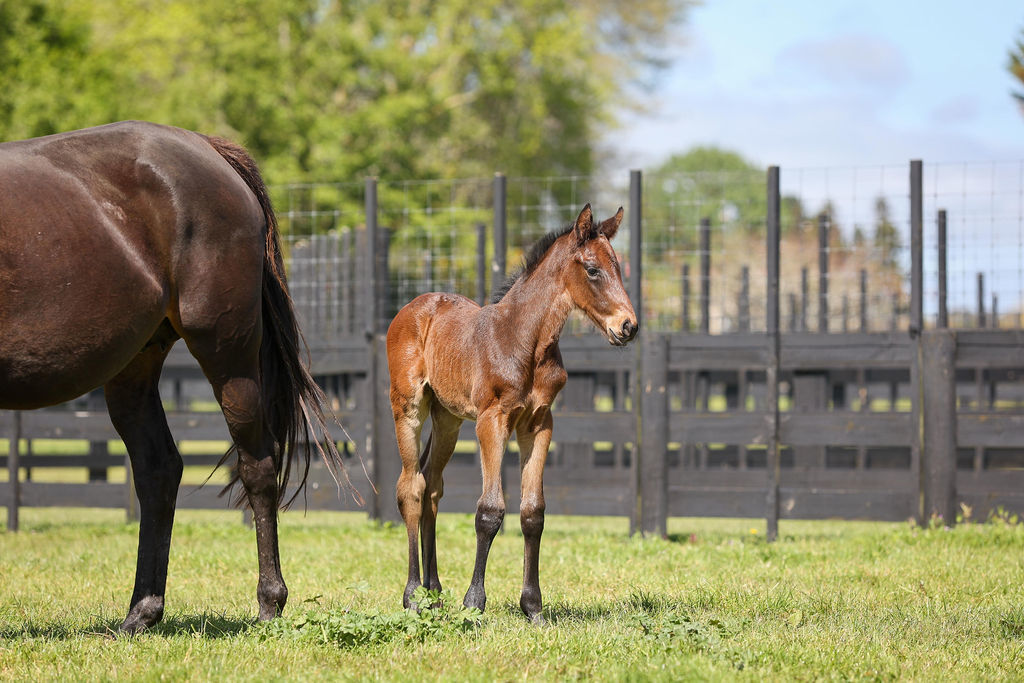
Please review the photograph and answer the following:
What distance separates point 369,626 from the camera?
4941 mm

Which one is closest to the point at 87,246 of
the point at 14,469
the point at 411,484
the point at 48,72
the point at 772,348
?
the point at 411,484

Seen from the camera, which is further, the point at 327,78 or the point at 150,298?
the point at 327,78

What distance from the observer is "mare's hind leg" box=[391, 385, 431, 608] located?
6031 millimetres

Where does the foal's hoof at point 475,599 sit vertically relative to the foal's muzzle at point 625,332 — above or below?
below

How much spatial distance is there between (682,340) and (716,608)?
483 centimetres

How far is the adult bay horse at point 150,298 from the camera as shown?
4723 millimetres

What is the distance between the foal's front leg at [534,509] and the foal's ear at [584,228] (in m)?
0.90

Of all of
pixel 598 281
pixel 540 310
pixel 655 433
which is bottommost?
pixel 655 433

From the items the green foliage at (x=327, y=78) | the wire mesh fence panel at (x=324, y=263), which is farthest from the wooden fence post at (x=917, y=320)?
the green foliage at (x=327, y=78)

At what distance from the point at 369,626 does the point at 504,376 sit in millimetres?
1405

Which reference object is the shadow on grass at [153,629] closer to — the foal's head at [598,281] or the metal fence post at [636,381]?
the foal's head at [598,281]

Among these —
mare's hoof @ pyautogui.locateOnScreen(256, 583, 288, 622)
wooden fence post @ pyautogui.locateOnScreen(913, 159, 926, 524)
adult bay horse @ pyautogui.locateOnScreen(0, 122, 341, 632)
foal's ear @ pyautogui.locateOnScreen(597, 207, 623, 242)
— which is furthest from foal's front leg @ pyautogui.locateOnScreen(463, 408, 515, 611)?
wooden fence post @ pyautogui.locateOnScreen(913, 159, 926, 524)

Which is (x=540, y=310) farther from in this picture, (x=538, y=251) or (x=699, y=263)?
(x=699, y=263)

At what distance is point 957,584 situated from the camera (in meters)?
7.07
